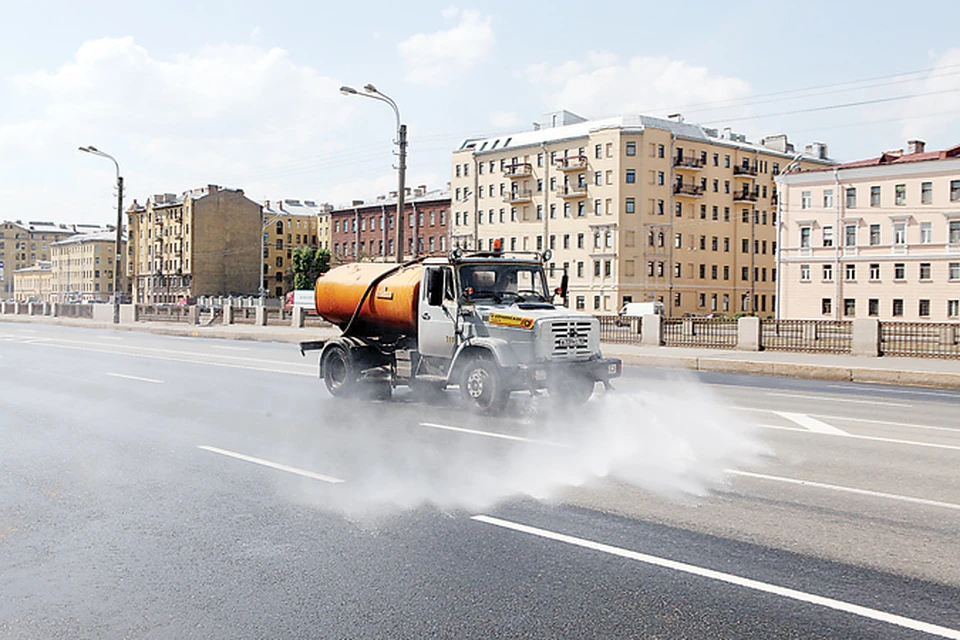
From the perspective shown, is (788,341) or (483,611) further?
(788,341)

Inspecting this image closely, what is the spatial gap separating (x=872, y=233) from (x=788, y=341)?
48.2 metres

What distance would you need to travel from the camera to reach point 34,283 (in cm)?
17738

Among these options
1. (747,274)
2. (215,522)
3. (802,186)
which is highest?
(802,186)

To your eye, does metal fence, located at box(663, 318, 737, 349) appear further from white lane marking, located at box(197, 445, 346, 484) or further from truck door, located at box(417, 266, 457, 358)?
white lane marking, located at box(197, 445, 346, 484)

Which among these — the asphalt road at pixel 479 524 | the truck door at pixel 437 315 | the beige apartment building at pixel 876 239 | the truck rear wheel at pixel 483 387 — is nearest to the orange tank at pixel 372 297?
the truck door at pixel 437 315

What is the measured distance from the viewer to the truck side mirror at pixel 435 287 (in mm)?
13391

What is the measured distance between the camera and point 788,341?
26.7 metres

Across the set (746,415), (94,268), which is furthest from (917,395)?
(94,268)

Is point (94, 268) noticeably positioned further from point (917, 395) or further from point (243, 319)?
point (917, 395)

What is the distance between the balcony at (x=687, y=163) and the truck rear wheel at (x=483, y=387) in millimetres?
80179

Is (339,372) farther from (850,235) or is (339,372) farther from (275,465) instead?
(850,235)

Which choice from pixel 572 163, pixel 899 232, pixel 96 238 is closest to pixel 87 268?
pixel 96 238

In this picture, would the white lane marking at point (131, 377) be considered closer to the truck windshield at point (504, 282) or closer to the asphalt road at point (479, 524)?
the asphalt road at point (479, 524)

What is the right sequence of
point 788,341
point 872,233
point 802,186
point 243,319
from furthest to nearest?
point 802,186 < point 872,233 < point 243,319 < point 788,341
